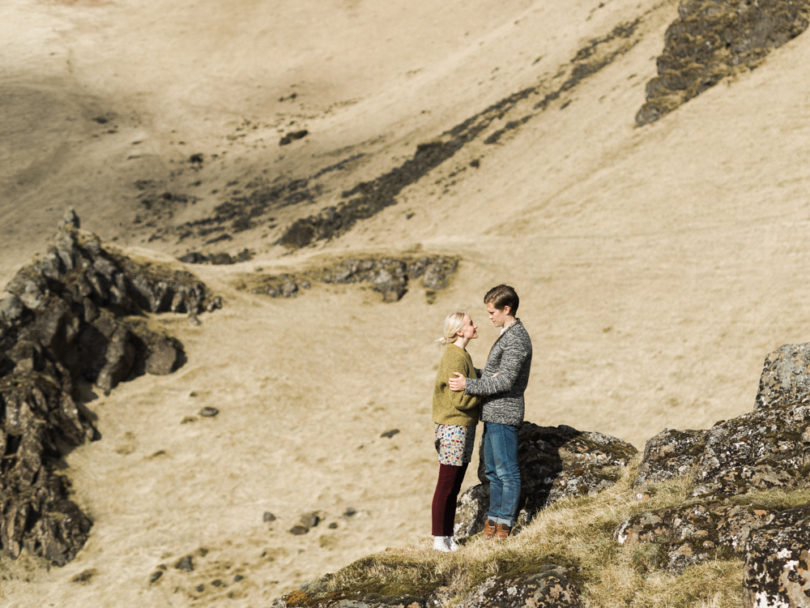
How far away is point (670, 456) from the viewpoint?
9.70 m

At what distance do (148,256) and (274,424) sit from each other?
18152mm

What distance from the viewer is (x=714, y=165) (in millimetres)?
43656

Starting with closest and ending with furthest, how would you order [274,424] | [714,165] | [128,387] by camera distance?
[274,424], [128,387], [714,165]

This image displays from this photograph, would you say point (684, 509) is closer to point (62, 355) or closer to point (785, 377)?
point (785, 377)

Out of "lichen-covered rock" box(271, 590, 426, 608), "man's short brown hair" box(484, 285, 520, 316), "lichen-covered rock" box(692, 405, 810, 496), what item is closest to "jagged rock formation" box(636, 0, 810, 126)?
"lichen-covered rock" box(692, 405, 810, 496)

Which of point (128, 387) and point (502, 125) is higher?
point (502, 125)

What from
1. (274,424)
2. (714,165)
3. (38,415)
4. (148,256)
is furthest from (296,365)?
(714,165)

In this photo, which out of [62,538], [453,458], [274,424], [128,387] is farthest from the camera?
[128,387]

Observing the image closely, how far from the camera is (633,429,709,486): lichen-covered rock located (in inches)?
370

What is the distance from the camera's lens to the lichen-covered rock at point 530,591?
21.5 ft

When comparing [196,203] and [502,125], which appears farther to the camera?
[196,203]

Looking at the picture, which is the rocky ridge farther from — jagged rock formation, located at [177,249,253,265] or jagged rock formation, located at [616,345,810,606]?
jagged rock formation, located at [177,249,253,265]

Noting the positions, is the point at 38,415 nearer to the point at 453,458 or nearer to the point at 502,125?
the point at 453,458

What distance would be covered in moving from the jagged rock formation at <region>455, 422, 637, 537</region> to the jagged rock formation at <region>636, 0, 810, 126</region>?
4953cm
